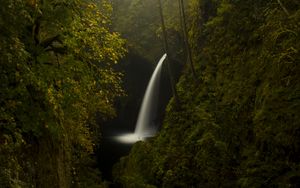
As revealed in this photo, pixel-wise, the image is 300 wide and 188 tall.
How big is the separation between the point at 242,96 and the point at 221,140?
199 centimetres

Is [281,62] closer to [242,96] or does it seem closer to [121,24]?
[242,96]

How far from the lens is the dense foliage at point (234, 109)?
9828 mm

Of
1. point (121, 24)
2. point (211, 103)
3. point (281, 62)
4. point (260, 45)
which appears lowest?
point (281, 62)

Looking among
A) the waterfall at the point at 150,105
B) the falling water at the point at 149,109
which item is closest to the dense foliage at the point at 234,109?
the falling water at the point at 149,109

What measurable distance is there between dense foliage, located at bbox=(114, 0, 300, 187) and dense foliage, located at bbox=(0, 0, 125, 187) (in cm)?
423

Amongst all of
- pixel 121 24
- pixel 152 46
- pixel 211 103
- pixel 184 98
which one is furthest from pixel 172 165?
pixel 121 24

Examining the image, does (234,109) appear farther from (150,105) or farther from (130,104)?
(130,104)

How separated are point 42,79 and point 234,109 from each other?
6974 millimetres

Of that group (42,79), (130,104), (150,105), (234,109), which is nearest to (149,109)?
(150,105)

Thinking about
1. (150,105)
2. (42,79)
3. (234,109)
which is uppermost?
(150,105)

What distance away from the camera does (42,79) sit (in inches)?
366

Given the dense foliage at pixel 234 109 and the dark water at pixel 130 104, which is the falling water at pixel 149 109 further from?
the dense foliage at pixel 234 109

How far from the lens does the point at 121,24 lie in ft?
124

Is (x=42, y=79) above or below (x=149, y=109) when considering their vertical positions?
below
